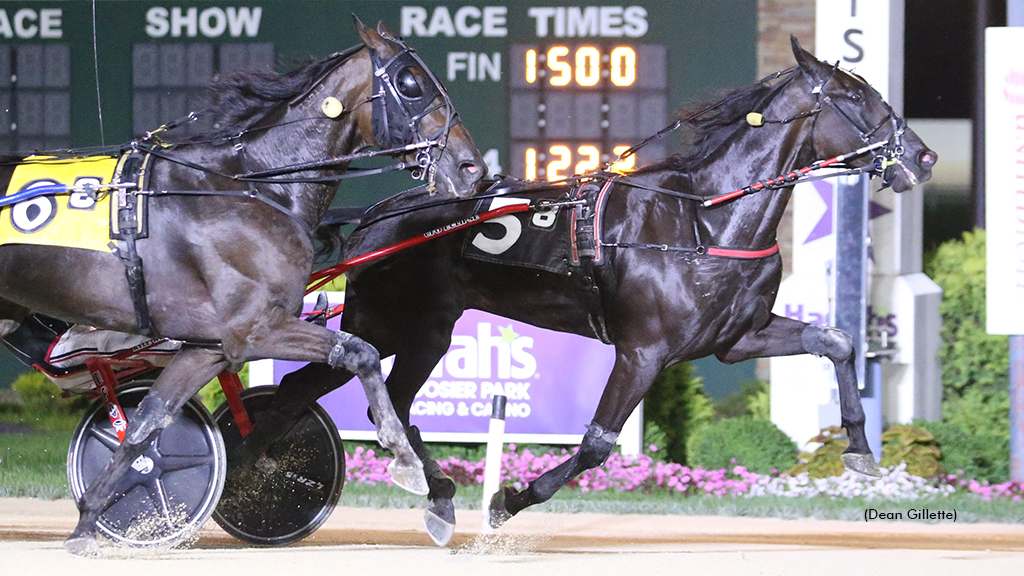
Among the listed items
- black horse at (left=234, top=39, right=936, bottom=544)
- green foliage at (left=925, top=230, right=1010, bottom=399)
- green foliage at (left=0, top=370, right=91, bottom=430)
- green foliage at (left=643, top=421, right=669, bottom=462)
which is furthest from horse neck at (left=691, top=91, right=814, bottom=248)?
green foliage at (left=0, top=370, right=91, bottom=430)

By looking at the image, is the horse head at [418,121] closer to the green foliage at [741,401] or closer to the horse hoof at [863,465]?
A: the horse hoof at [863,465]

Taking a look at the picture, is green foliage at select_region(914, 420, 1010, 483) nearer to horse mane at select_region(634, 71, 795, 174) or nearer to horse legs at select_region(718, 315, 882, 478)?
horse legs at select_region(718, 315, 882, 478)

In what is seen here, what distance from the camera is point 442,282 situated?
4840 mm

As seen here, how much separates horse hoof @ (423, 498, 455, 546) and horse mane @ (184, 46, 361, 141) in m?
1.65

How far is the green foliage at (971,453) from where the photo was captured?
Result: 7.00 m

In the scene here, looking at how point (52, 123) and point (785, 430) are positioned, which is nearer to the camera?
point (785, 430)

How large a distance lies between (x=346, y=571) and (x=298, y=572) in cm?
17

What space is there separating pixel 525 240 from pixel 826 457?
3.03 meters

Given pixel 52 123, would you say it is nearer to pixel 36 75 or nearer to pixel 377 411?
pixel 36 75

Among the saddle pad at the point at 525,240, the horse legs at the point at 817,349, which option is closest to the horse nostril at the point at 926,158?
the horse legs at the point at 817,349

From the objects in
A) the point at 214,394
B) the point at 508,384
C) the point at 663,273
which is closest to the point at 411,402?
the point at 663,273

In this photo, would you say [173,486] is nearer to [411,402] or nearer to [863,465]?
[411,402]

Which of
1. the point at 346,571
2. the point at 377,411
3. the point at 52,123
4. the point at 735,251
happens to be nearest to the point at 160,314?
the point at 377,411

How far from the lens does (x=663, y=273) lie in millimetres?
4492
